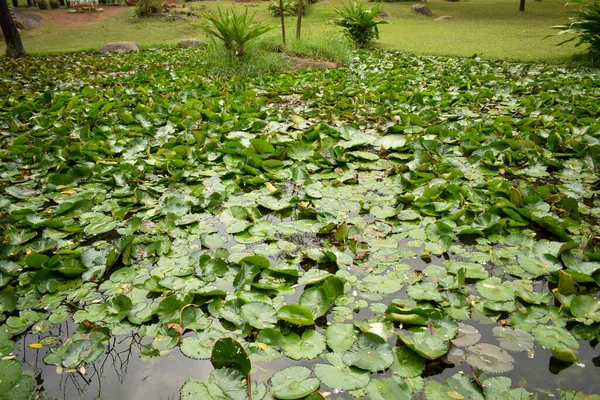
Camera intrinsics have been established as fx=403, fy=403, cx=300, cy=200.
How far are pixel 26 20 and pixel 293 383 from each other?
15.2 metres

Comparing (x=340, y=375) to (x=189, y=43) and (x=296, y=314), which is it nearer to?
(x=296, y=314)

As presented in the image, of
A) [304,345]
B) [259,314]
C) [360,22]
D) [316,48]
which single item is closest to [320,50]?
[316,48]

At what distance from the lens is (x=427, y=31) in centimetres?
990

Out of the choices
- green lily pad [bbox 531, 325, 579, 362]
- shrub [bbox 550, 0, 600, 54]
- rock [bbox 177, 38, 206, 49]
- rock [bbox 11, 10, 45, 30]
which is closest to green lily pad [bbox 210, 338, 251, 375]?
green lily pad [bbox 531, 325, 579, 362]

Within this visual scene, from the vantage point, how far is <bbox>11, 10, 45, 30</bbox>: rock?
1202cm

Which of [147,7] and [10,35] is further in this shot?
[147,7]

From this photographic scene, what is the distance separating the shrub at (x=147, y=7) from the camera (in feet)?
45.9

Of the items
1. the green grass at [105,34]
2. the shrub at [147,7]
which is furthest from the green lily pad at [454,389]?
the shrub at [147,7]

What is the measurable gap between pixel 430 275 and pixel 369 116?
2.60m

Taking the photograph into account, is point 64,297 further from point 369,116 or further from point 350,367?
point 369,116

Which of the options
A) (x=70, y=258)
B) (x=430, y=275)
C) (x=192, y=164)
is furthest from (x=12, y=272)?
(x=430, y=275)

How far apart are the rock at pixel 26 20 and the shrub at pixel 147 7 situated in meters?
3.03

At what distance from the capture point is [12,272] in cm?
169

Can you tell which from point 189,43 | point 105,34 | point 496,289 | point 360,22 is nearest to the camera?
point 496,289
